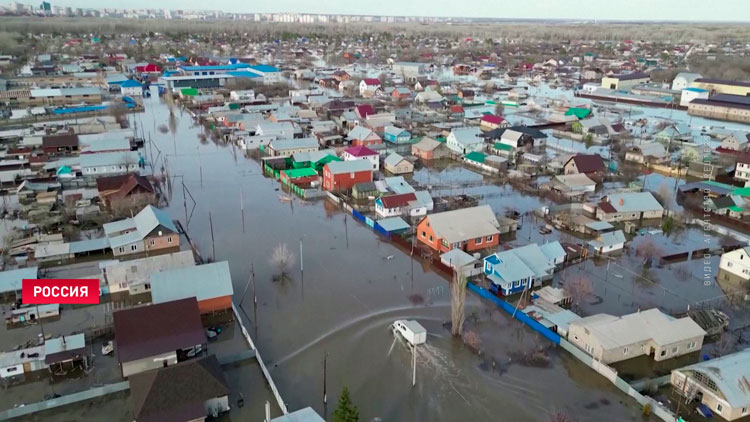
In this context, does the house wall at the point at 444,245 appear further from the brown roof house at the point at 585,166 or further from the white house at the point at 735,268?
the brown roof house at the point at 585,166

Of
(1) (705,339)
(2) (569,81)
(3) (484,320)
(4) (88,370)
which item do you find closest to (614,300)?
(1) (705,339)

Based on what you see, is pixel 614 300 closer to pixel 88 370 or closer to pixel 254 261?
pixel 254 261

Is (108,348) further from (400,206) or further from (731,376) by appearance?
(731,376)

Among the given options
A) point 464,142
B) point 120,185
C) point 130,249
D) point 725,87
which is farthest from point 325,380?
point 725,87

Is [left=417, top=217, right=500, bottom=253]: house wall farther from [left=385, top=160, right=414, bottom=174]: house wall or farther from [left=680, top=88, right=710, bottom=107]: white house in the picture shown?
[left=680, top=88, right=710, bottom=107]: white house

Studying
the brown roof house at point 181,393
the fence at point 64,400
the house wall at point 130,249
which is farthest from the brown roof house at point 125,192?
the brown roof house at point 181,393

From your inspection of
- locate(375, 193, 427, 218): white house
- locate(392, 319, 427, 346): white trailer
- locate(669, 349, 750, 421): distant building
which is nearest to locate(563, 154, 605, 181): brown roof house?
locate(375, 193, 427, 218): white house
